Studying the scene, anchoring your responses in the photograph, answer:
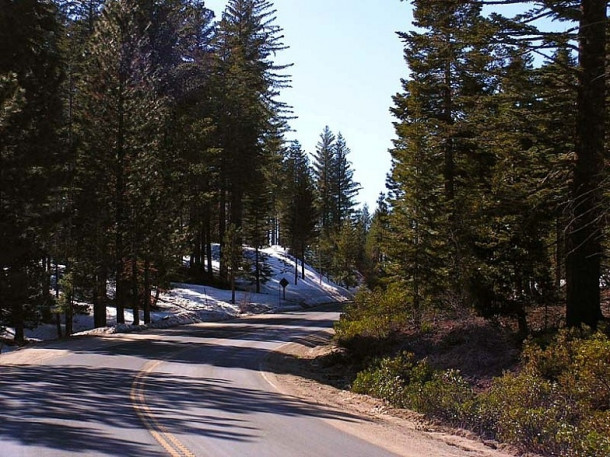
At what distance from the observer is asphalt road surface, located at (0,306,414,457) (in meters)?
7.71

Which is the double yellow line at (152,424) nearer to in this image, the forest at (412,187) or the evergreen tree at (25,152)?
the forest at (412,187)

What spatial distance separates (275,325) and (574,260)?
2223 cm

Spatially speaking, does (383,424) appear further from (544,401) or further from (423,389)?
(544,401)

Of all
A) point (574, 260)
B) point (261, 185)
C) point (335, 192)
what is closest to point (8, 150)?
point (574, 260)

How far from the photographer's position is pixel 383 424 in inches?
419

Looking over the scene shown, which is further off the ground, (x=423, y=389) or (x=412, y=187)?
(x=412, y=187)

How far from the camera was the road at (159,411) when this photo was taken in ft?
25.3

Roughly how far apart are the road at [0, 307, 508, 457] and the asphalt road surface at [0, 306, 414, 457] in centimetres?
2

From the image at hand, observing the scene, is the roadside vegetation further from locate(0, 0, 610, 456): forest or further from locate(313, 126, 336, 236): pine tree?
locate(313, 126, 336, 236): pine tree

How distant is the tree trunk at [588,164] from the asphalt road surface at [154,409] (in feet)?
20.6

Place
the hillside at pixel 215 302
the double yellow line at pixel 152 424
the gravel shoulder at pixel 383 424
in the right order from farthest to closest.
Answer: the hillside at pixel 215 302 < the gravel shoulder at pixel 383 424 < the double yellow line at pixel 152 424

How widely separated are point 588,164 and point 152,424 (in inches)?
420

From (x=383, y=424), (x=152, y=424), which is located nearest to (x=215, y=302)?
(x=383, y=424)

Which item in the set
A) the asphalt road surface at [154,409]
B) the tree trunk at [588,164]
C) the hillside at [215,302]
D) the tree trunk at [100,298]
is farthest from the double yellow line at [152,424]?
the tree trunk at [100,298]
